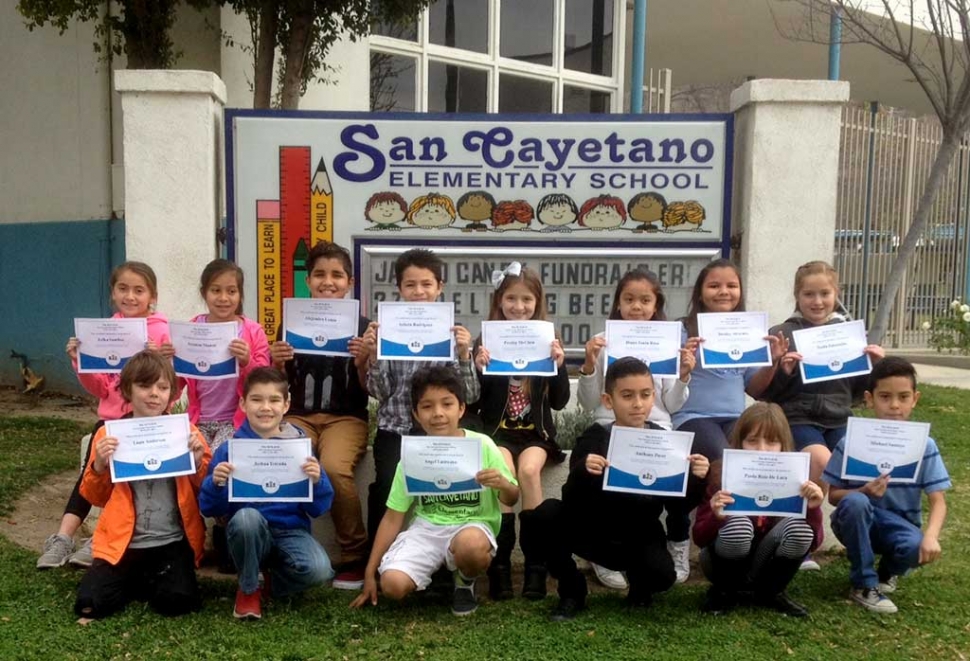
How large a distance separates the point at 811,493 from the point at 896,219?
973 cm

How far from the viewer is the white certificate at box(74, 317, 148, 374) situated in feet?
13.5

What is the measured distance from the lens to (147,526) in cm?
374

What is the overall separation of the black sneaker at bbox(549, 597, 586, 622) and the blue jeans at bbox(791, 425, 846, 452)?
4.32 ft

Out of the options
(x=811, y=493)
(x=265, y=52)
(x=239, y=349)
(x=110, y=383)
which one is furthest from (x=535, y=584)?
(x=265, y=52)

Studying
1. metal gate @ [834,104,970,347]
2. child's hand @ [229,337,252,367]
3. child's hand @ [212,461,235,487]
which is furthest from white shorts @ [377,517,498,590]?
metal gate @ [834,104,970,347]

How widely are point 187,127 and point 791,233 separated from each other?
3346mm

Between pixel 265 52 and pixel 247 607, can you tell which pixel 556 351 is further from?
pixel 265 52

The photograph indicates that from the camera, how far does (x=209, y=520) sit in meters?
4.46

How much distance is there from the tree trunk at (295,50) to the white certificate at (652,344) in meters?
4.15

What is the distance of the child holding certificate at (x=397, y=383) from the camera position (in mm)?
4105

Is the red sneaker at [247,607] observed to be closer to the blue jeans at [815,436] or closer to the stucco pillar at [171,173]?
the stucco pillar at [171,173]

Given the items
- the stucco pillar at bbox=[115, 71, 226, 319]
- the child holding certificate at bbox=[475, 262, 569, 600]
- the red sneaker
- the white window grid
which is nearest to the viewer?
the red sneaker

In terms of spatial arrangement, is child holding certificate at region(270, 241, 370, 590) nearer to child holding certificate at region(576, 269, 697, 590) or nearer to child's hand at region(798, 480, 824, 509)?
child holding certificate at region(576, 269, 697, 590)

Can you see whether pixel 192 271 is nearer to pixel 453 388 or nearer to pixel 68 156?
pixel 453 388
